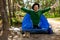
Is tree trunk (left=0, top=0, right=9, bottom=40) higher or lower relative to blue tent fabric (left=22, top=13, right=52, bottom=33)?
higher

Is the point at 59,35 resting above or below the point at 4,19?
below

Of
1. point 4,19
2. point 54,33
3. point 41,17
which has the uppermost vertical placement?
point 4,19

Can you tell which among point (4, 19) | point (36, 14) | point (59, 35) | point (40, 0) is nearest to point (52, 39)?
point (59, 35)

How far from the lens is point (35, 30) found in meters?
6.58

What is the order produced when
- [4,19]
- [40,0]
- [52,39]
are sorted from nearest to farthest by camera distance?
[4,19] → [52,39] → [40,0]

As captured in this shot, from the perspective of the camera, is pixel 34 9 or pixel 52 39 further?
pixel 34 9

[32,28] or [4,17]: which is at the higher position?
[4,17]

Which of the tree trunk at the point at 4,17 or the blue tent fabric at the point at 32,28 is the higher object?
the tree trunk at the point at 4,17

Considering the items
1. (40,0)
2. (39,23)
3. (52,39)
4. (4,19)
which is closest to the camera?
(4,19)

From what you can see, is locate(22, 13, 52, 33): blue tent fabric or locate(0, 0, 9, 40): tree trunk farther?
locate(22, 13, 52, 33): blue tent fabric

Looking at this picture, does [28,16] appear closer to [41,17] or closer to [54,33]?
[41,17]

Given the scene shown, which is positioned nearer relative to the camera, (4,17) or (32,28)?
(4,17)

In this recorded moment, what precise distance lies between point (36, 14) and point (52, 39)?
1.17 metres

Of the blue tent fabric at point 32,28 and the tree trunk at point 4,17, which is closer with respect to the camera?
the tree trunk at point 4,17
